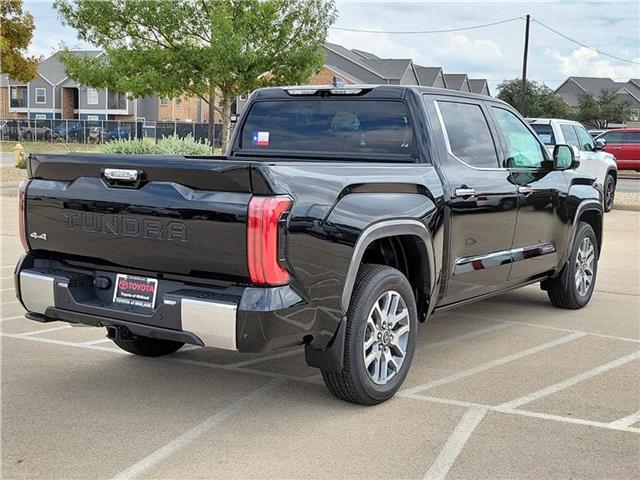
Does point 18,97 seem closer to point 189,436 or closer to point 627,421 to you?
point 189,436

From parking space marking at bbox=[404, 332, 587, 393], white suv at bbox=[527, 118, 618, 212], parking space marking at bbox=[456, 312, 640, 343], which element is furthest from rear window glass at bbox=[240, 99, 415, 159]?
white suv at bbox=[527, 118, 618, 212]

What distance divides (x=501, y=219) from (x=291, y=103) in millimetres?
1822

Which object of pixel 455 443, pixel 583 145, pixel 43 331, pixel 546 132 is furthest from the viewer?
pixel 583 145

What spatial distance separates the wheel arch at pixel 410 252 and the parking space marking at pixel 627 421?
1361mm

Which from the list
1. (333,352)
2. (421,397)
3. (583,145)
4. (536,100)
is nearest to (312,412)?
(333,352)

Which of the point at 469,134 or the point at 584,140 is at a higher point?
the point at 584,140

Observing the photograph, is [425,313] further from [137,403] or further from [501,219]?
[137,403]

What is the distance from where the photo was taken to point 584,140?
1677 centimetres

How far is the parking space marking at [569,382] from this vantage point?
16.4 ft

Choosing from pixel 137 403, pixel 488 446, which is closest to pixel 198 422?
pixel 137 403

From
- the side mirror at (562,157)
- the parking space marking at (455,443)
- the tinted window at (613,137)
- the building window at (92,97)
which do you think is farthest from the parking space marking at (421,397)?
the building window at (92,97)

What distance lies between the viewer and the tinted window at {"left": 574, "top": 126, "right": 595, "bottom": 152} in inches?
652

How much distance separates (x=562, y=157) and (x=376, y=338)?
3123 mm

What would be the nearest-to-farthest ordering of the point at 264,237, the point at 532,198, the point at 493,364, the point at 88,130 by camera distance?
the point at 264,237
the point at 493,364
the point at 532,198
the point at 88,130
